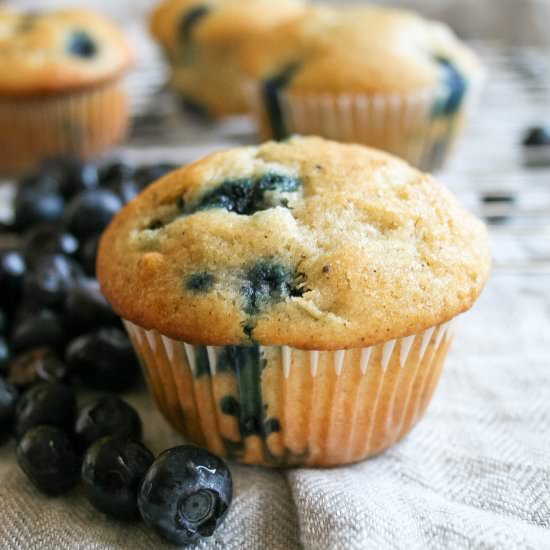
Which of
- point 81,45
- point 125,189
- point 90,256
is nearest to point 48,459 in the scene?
point 90,256

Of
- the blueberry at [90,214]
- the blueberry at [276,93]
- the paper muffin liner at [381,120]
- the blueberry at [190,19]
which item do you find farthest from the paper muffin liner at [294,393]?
the blueberry at [190,19]

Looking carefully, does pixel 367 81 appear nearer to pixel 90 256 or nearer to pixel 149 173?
pixel 149 173

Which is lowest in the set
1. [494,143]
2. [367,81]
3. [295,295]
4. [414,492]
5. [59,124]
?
[494,143]

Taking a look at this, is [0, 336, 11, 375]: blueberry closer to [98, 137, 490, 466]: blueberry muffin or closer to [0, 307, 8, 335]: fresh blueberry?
[0, 307, 8, 335]: fresh blueberry

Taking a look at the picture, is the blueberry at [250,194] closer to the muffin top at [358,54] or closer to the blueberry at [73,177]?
the blueberry at [73,177]

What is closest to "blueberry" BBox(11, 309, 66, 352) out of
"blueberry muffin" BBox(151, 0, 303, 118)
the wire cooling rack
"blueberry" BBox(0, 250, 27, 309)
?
"blueberry" BBox(0, 250, 27, 309)

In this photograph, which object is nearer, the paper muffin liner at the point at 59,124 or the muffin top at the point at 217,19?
the paper muffin liner at the point at 59,124

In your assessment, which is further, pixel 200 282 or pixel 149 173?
pixel 149 173

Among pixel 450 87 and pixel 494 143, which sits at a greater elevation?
pixel 450 87
